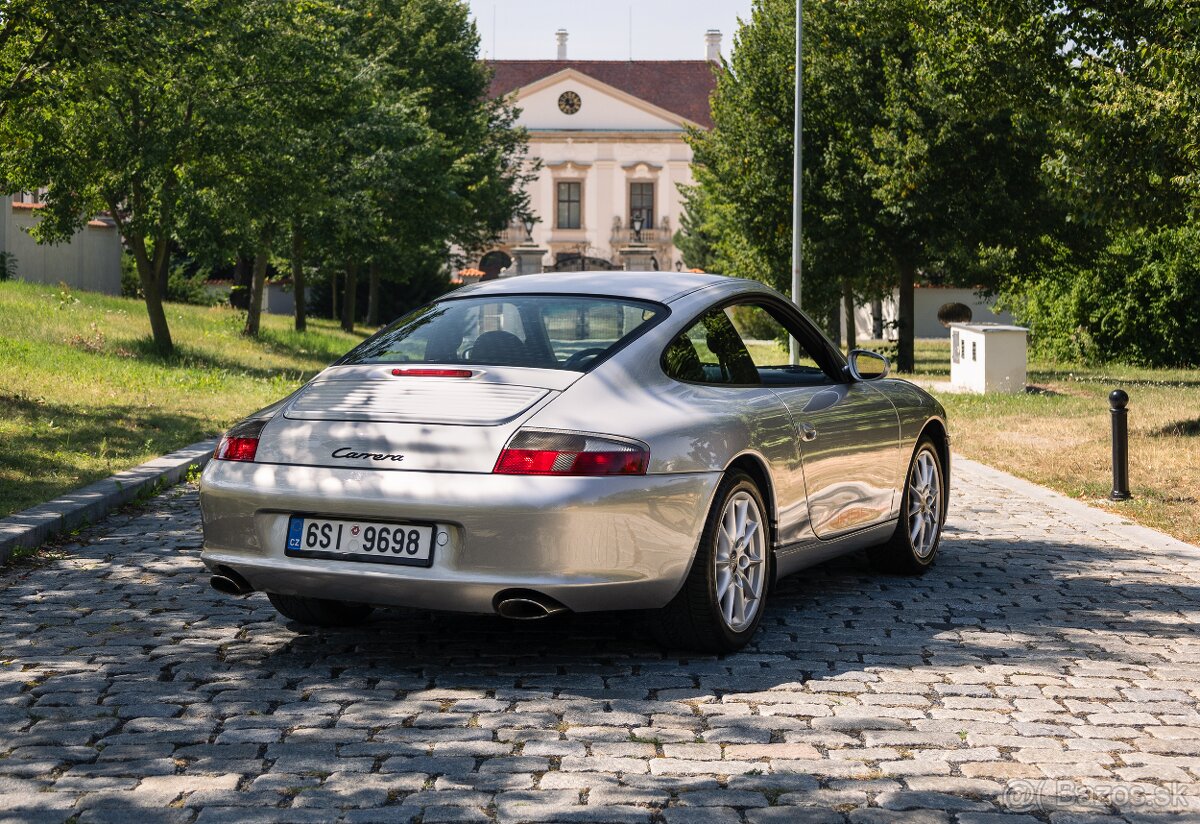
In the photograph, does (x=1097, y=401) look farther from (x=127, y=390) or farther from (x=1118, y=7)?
(x=127, y=390)

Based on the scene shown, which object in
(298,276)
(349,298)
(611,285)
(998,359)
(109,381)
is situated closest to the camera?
(611,285)

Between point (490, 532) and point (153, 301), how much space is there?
69.9 ft

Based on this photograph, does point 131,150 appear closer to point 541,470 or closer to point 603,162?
point 541,470

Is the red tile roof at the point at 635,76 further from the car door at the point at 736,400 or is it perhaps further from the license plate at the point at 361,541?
the license plate at the point at 361,541

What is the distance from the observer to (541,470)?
532cm

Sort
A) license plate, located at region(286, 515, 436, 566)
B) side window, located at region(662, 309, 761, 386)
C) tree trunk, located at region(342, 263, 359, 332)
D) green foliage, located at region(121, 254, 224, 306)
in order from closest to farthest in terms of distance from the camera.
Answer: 1. license plate, located at region(286, 515, 436, 566)
2. side window, located at region(662, 309, 761, 386)
3. green foliage, located at region(121, 254, 224, 306)
4. tree trunk, located at region(342, 263, 359, 332)

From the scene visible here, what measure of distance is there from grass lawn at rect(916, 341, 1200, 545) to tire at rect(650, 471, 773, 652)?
4490 millimetres

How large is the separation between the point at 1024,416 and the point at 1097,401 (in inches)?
104

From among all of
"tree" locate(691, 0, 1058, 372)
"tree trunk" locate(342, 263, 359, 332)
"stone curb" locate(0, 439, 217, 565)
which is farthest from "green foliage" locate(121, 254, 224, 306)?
"stone curb" locate(0, 439, 217, 565)

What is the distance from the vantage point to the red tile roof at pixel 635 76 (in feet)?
322

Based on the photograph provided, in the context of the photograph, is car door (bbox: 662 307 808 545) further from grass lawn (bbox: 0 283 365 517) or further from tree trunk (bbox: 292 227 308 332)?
tree trunk (bbox: 292 227 308 332)

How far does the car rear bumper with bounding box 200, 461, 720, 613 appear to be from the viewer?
5266 millimetres

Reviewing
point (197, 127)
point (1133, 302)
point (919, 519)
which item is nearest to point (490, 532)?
point (919, 519)

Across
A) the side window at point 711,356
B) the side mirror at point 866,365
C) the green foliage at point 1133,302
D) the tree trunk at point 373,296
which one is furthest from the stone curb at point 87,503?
the tree trunk at point 373,296
